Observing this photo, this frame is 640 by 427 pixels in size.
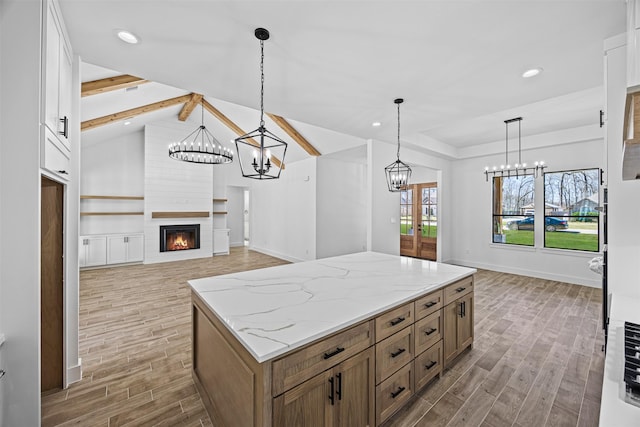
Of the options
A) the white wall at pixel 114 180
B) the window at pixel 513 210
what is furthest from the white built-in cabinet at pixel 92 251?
the window at pixel 513 210

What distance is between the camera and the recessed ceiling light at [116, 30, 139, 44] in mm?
1993

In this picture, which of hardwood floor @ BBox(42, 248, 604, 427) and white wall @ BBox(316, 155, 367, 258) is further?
white wall @ BBox(316, 155, 367, 258)

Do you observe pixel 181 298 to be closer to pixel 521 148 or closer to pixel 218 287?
pixel 218 287

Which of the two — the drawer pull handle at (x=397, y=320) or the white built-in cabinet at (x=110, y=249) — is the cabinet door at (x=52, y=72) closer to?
the drawer pull handle at (x=397, y=320)

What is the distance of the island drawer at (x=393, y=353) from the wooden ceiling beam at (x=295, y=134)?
16.0 feet

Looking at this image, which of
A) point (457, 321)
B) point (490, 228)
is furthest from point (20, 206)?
point (490, 228)

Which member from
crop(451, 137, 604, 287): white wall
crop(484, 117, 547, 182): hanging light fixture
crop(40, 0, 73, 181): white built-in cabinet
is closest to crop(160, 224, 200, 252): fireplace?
crop(40, 0, 73, 181): white built-in cabinet

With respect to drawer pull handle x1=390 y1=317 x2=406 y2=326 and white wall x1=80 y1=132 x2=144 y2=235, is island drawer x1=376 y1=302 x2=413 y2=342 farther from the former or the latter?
white wall x1=80 y1=132 x2=144 y2=235

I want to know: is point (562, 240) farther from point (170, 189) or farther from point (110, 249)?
point (110, 249)

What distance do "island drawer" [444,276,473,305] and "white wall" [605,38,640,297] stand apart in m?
0.90

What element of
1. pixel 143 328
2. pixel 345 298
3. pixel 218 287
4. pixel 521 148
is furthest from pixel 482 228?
pixel 143 328

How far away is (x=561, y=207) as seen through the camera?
206 inches

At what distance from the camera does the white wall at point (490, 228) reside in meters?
4.96

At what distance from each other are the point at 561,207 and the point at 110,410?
7.11m
